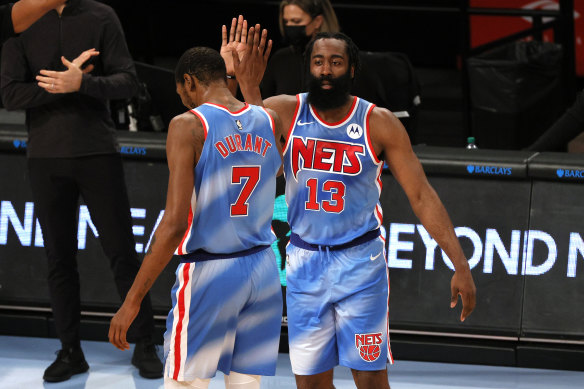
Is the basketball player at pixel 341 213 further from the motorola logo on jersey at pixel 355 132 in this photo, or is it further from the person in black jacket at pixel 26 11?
the person in black jacket at pixel 26 11

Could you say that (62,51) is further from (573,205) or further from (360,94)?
(573,205)

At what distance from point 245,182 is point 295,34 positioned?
7.94 ft

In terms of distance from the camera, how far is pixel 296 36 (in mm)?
6195

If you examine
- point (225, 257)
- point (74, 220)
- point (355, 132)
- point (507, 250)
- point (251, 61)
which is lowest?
point (507, 250)

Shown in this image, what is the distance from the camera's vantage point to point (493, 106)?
387 inches

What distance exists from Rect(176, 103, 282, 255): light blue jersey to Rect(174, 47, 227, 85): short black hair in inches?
5.1

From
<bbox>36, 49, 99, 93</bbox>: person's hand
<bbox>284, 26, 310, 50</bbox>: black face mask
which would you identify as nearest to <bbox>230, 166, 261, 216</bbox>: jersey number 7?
<bbox>36, 49, 99, 93</bbox>: person's hand

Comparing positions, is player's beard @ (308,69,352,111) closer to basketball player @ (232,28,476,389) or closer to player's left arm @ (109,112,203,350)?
basketball player @ (232,28,476,389)

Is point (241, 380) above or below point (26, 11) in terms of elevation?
below

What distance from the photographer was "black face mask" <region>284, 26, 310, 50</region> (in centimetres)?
616

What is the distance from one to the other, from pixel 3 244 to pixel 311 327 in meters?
2.76

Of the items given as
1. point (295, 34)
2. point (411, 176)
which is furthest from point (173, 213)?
point (295, 34)

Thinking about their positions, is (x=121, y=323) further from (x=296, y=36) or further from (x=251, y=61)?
(x=296, y=36)

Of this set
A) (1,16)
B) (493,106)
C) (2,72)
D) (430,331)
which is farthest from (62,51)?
(493,106)
